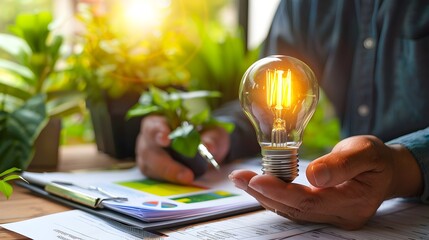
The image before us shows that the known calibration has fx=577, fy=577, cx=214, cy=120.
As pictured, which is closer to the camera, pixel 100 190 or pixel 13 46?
pixel 100 190

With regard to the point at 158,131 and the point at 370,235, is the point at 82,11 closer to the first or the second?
the point at 158,131

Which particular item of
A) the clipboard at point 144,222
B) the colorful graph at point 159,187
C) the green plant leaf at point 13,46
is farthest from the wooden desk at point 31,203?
the green plant leaf at point 13,46

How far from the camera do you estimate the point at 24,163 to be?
868mm

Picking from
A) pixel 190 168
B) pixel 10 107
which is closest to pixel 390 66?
pixel 190 168

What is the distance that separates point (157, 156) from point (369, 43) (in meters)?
0.45

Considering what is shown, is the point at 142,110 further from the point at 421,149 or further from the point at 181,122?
the point at 421,149

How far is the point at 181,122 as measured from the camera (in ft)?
2.93

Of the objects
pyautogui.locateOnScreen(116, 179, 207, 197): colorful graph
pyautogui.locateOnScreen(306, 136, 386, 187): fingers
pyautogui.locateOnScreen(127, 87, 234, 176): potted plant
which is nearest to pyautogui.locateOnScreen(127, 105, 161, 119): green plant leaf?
pyautogui.locateOnScreen(127, 87, 234, 176): potted plant

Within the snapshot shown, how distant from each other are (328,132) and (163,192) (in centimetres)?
82

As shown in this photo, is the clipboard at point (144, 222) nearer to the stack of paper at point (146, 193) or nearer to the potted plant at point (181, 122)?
the stack of paper at point (146, 193)

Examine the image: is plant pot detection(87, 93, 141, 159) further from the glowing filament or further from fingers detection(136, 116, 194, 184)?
the glowing filament

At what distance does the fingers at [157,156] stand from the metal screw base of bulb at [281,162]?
0.79 ft

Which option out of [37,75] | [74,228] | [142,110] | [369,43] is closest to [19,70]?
[37,75]

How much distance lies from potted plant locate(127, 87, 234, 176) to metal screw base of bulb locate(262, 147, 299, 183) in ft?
0.73
